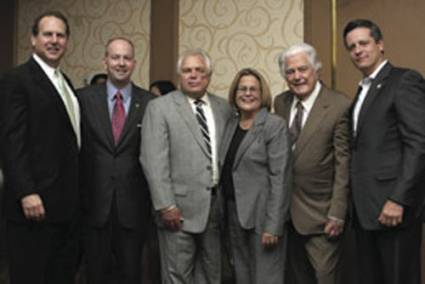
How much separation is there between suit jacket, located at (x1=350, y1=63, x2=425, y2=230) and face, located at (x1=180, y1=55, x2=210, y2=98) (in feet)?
2.57

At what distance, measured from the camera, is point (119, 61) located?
2484 mm

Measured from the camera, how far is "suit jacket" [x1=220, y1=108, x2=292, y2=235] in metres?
2.34

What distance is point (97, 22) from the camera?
12.8 feet

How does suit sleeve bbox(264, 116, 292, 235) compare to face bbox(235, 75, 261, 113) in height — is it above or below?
below

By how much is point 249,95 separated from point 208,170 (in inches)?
16.4

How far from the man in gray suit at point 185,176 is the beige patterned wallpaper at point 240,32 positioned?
94 centimetres

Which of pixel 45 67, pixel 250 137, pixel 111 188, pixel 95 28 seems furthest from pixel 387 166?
pixel 95 28

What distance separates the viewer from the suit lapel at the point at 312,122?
2.38 metres

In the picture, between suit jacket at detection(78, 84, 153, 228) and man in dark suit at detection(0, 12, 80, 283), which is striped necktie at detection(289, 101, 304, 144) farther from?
man in dark suit at detection(0, 12, 80, 283)

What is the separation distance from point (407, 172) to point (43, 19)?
1.68 metres

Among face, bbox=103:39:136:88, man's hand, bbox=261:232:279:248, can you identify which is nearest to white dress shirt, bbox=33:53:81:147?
face, bbox=103:39:136:88

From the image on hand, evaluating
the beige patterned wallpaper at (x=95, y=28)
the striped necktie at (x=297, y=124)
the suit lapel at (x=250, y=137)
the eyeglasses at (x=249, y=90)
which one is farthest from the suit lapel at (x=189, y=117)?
the beige patterned wallpaper at (x=95, y=28)

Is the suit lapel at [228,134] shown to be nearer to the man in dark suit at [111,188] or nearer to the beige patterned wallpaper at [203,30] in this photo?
the man in dark suit at [111,188]

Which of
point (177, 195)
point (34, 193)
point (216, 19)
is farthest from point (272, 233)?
point (216, 19)
